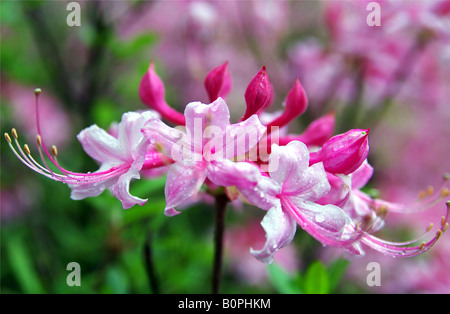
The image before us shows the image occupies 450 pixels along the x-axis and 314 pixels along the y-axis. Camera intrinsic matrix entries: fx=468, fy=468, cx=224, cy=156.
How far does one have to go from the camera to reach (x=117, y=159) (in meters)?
0.86

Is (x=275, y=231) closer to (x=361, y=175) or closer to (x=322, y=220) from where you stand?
(x=322, y=220)

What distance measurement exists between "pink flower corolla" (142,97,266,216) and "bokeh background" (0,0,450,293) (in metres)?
0.29

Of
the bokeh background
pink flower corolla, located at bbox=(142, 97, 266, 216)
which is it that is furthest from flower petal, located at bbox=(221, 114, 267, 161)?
the bokeh background

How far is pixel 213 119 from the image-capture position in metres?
0.77

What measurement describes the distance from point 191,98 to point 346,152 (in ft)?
5.06

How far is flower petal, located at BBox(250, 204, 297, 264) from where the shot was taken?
2.34 feet

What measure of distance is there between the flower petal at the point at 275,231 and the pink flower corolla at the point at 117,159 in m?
0.21

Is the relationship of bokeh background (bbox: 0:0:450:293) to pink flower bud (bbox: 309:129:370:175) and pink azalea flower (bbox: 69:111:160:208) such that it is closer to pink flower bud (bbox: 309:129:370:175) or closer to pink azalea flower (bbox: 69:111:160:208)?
pink azalea flower (bbox: 69:111:160:208)

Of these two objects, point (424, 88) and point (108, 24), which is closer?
point (108, 24)

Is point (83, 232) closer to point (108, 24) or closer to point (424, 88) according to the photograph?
point (108, 24)

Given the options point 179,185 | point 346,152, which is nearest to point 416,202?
point 346,152

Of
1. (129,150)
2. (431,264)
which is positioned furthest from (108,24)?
(431,264)

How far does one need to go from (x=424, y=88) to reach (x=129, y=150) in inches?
57.1
